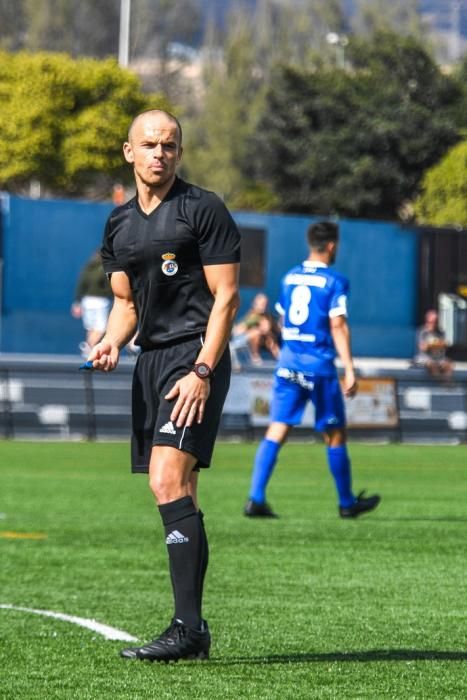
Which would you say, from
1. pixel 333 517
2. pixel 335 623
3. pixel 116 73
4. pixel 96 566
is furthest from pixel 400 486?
pixel 116 73

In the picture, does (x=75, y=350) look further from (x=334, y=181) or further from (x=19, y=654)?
(x=19, y=654)

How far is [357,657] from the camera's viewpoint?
627cm

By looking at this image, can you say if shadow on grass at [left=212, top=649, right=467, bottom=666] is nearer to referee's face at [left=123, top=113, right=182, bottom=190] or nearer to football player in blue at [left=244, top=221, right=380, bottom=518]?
referee's face at [left=123, top=113, right=182, bottom=190]

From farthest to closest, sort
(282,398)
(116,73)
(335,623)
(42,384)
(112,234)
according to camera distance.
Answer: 1. (116,73)
2. (42,384)
3. (282,398)
4. (335,623)
5. (112,234)

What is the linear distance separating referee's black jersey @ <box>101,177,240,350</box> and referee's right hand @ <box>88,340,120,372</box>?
0.15 metres

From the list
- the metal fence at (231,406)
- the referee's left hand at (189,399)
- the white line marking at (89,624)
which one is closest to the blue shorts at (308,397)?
the white line marking at (89,624)

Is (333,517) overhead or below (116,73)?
Result: below

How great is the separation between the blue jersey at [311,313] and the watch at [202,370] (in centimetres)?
584

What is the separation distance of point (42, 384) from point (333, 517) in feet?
34.0

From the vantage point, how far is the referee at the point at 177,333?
5.90 metres

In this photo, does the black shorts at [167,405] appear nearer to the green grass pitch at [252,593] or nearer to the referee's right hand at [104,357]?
the referee's right hand at [104,357]

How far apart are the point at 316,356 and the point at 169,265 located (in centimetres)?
593

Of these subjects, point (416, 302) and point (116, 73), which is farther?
point (116, 73)

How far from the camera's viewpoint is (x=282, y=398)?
39.1 feet
